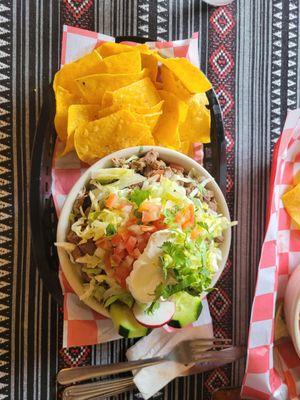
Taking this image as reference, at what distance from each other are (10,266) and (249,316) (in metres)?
0.72

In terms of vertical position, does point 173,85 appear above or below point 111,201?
above

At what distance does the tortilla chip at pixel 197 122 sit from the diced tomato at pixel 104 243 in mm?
385

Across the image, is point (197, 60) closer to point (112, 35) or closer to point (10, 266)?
point (112, 35)

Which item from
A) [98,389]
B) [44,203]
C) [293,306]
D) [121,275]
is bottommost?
[98,389]

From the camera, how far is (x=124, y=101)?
4.87 ft

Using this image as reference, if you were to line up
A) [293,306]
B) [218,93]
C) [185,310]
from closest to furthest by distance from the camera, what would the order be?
[185,310]
[293,306]
[218,93]

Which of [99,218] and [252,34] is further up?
[252,34]

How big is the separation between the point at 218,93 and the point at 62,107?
52cm

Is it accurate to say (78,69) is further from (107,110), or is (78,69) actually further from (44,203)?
(44,203)

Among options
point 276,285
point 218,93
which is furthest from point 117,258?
point 218,93

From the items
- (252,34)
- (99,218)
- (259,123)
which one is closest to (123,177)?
(99,218)

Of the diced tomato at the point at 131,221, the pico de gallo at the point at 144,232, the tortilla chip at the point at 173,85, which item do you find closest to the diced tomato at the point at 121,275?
the pico de gallo at the point at 144,232

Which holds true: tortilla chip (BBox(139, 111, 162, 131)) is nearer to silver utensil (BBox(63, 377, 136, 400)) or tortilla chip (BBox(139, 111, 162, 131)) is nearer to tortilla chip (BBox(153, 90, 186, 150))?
tortilla chip (BBox(153, 90, 186, 150))

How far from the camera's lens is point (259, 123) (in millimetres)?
1824
